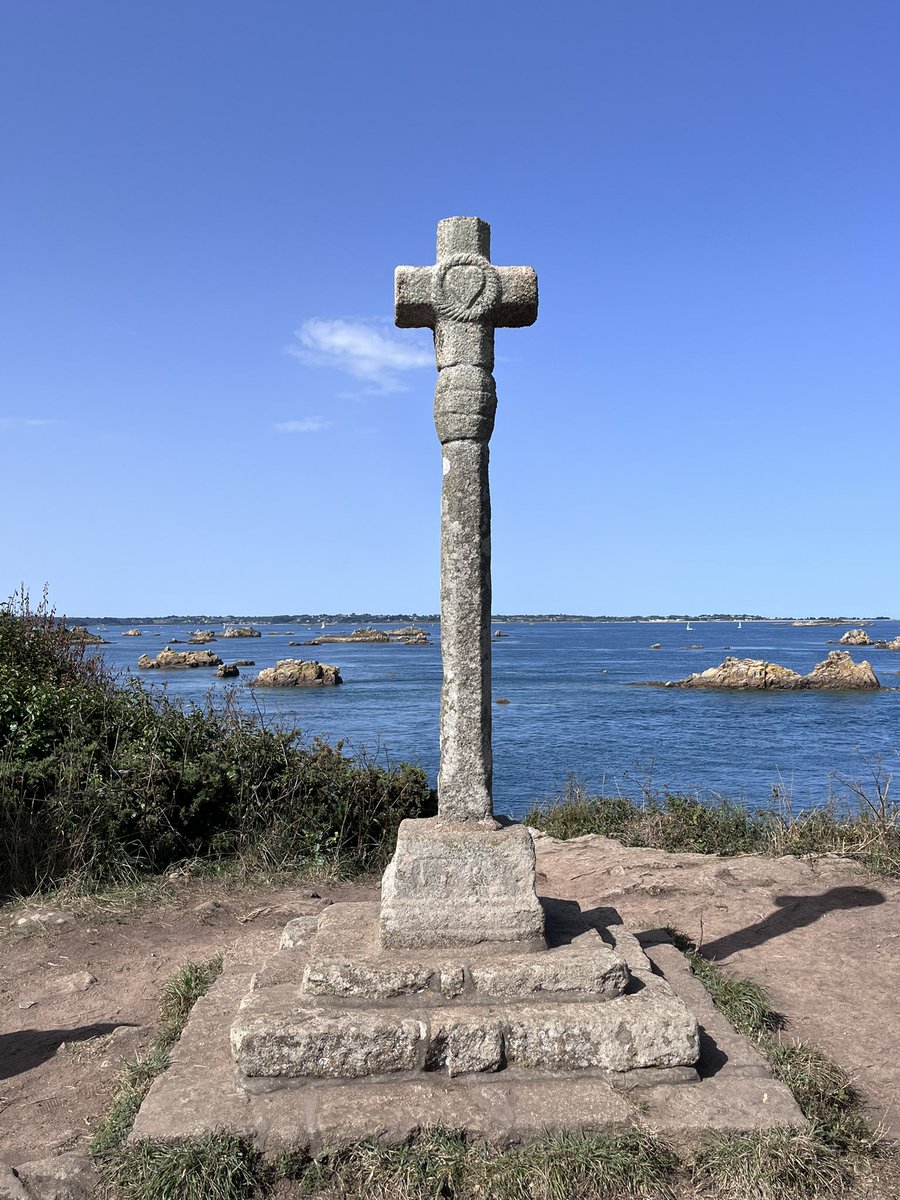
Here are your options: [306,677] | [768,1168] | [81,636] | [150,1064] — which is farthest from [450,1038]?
[306,677]

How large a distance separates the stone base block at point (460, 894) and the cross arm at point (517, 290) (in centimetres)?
298

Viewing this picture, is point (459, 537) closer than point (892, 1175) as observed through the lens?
No

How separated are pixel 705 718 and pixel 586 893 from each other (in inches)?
1179

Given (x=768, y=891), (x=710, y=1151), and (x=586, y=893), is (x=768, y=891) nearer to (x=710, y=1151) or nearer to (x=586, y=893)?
(x=586, y=893)

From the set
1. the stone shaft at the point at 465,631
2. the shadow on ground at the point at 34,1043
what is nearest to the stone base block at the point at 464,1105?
the shadow on ground at the point at 34,1043

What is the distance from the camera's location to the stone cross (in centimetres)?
473

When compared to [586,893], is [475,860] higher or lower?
higher

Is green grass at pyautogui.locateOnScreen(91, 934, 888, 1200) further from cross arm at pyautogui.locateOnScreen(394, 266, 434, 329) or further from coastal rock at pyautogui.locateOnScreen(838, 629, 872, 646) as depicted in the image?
coastal rock at pyautogui.locateOnScreen(838, 629, 872, 646)

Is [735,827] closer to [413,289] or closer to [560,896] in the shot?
[560,896]

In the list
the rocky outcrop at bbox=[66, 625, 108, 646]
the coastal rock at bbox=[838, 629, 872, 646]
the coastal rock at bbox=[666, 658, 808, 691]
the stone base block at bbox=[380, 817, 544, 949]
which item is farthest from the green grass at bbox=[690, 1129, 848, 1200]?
the coastal rock at bbox=[838, 629, 872, 646]

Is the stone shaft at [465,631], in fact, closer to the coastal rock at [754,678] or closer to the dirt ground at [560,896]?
the dirt ground at [560,896]

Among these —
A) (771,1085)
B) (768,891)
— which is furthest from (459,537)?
(768,891)

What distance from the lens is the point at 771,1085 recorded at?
12.9ft

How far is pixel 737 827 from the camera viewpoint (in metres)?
10.0
